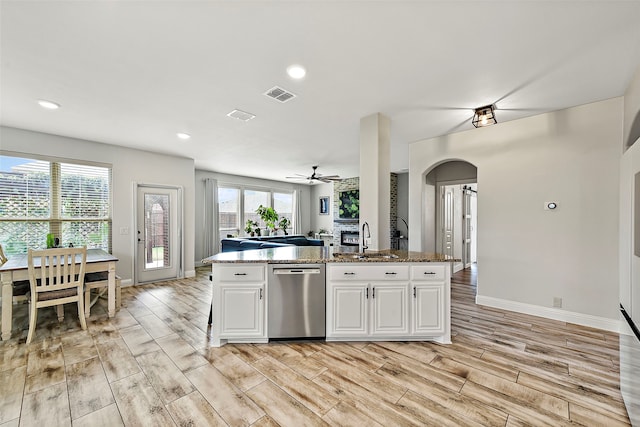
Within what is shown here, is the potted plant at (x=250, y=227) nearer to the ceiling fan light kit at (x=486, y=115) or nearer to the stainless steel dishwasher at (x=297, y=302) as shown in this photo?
the stainless steel dishwasher at (x=297, y=302)

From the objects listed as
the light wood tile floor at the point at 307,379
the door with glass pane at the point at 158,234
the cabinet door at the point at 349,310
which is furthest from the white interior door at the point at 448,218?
the door with glass pane at the point at 158,234

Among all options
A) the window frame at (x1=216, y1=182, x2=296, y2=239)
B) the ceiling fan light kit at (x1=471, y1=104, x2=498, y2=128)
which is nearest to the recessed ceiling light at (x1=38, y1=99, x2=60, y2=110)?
the window frame at (x1=216, y1=182, x2=296, y2=239)

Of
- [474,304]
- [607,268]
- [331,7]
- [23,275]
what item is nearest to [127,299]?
[23,275]

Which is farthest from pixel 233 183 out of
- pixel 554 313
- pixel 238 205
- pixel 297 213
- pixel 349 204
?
pixel 554 313

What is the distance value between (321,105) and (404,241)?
5.65 meters

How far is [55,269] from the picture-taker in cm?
301

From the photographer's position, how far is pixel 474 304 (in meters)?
3.99

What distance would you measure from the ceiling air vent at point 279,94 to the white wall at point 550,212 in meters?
2.78

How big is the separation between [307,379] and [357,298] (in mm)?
922

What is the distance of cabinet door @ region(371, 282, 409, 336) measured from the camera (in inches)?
109

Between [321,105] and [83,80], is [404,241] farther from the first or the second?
[83,80]

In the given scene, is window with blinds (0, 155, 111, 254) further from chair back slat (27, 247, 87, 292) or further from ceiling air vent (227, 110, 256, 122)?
ceiling air vent (227, 110, 256, 122)

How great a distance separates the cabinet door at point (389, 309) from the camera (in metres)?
2.78

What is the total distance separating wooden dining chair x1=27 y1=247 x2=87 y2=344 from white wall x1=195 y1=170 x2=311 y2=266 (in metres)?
4.08
